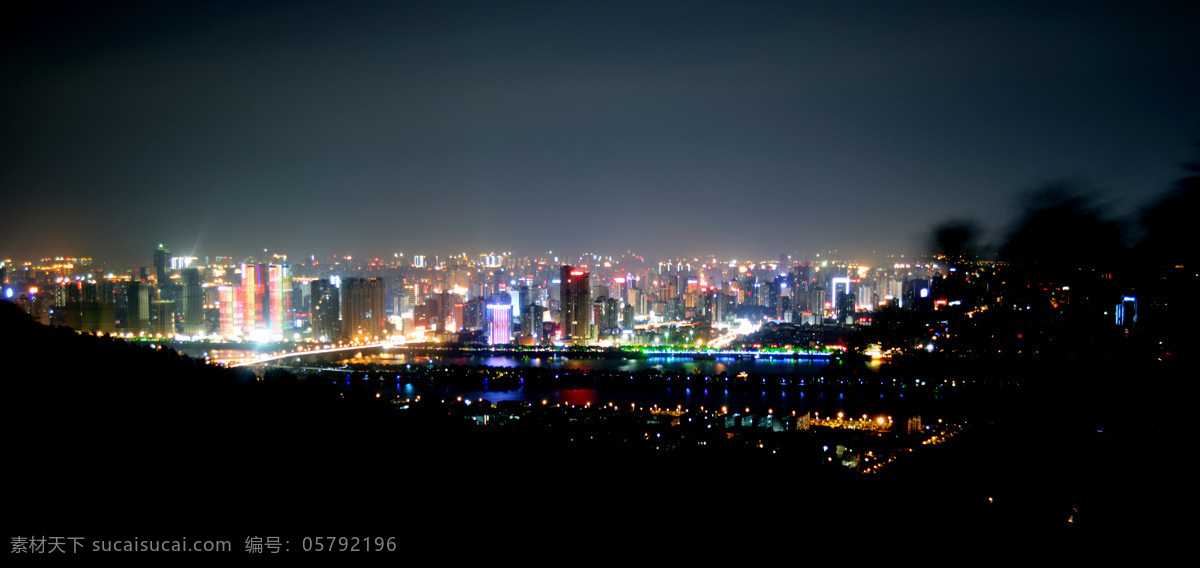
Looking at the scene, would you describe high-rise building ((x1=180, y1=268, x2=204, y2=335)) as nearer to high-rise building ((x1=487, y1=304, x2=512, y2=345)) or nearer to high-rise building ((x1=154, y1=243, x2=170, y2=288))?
high-rise building ((x1=154, y1=243, x2=170, y2=288))

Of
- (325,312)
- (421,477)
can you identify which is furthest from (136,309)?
(421,477)

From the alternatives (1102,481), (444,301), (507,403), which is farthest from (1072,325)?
(444,301)

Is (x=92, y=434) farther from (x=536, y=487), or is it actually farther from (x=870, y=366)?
(x=870, y=366)

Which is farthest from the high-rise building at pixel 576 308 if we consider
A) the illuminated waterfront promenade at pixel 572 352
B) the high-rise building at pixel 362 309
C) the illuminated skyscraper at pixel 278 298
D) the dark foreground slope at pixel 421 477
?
the dark foreground slope at pixel 421 477

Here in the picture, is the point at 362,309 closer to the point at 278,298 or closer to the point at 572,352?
the point at 278,298

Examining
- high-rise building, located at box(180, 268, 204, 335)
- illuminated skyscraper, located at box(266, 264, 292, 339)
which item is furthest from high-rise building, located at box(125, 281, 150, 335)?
illuminated skyscraper, located at box(266, 264, 292, 339)

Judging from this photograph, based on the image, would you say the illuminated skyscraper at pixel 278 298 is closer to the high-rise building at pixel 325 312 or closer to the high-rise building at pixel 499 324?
the high-rise building at pixel 325 312

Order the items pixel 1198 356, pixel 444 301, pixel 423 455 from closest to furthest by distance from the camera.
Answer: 1. pixel 1198 356
2. pixel 423 455
3. pixel 444 301

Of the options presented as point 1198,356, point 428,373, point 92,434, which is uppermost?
point 1198,356
